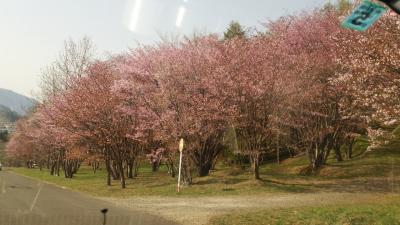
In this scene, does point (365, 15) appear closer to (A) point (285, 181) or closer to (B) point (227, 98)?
(A) point (285, 181)

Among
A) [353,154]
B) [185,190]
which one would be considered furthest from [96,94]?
[353,154]

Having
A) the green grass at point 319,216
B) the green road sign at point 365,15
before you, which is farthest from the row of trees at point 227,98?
the green road sign at point 365,15

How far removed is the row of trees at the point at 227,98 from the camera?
933 inches

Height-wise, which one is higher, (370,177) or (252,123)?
(252,123)

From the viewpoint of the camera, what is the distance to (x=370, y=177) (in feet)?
76.2

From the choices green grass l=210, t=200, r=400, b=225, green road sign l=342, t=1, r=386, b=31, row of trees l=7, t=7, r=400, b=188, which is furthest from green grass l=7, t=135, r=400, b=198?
green road sign l=342, t=1, r=386, b=31

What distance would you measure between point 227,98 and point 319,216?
13.8 metres

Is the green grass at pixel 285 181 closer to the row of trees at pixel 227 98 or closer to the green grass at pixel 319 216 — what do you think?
the row of trees at pixel 227 98

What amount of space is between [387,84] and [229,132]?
1073 centimetres

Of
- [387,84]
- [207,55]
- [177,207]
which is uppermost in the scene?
[207,55]

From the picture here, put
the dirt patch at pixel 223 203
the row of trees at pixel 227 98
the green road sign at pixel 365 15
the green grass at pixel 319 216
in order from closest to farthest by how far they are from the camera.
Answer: the green road sign at pixel 365 15
the green grass at pixel 319 216
the dirt patch at pixel 223 203
the row of trees at pixel 227 98

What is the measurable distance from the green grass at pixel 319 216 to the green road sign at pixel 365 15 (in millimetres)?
9054

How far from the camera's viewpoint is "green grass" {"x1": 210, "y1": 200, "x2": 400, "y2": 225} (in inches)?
425

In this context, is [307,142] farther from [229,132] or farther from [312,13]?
[312,13]
